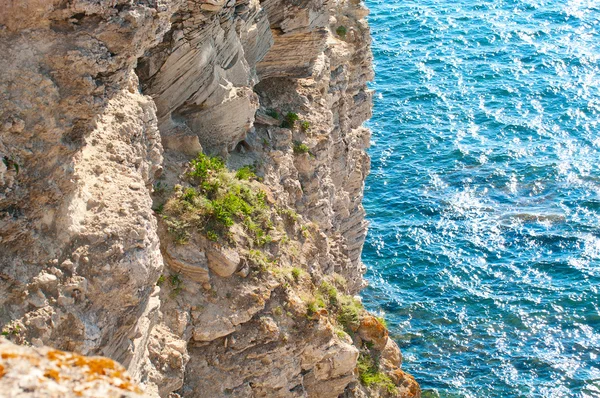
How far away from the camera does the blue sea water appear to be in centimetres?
4078

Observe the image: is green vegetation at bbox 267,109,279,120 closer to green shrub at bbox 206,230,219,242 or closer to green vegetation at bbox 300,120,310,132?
green vegetation at bbox 300,120,310,132

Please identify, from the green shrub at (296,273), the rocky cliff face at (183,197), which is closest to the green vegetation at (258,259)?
the rocky cliff face at (183,197)

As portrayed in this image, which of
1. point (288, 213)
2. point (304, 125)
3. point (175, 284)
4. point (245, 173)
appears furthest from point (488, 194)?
point (175, 284)

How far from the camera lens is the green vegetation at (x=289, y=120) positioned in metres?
29.1

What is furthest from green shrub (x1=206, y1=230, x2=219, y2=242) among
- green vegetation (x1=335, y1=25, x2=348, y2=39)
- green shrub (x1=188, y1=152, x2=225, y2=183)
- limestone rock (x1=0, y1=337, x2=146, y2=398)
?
green vegetation (x1=335, y1=25, x2=348, y2=39)

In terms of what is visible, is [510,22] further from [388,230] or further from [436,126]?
[388,230]

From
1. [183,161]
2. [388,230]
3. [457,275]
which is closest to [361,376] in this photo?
[183,161]

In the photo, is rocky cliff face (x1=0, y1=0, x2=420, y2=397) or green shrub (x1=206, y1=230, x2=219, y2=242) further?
green shrub (x1=206, y1=230, x2=219, y2=242)

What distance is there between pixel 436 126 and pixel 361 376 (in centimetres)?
3437

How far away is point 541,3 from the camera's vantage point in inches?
2744

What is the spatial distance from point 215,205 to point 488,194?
3296 cm

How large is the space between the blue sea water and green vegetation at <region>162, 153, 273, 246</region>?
19363 millimetres

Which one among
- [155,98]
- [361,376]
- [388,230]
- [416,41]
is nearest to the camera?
[155,98]

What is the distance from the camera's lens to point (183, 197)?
2141 centimetres
